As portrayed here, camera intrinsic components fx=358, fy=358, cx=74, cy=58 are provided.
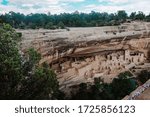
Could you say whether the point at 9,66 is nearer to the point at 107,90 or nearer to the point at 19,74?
the point at 19,74

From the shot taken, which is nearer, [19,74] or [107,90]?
[19,74]

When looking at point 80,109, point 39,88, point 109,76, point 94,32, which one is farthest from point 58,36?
point 80,109

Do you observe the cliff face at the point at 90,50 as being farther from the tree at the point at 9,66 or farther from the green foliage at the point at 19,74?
the tree at the point at 9,66

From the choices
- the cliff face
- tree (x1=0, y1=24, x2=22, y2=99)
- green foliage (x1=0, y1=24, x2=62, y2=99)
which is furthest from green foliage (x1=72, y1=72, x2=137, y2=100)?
tree (x1=0, y1=24, x2=22, y2=99)

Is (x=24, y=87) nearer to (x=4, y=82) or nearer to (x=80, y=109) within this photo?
(x=4, y=82)

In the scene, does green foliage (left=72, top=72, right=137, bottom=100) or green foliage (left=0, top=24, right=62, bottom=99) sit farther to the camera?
green foliage (left=72, top=72, right=137, bottom=100)

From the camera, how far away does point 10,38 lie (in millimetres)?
7625

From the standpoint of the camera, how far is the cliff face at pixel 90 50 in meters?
11.0

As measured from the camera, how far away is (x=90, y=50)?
1272cm

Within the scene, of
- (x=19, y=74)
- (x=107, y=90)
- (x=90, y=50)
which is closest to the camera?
(x=19, y=74)

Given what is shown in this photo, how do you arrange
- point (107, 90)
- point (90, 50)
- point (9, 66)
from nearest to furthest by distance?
point (9, 66) < point (107, 90) < point (90, 50)

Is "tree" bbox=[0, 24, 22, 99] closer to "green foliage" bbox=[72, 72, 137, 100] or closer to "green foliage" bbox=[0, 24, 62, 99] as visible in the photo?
"green foliage" bbox=[0, 24, 62, 99]

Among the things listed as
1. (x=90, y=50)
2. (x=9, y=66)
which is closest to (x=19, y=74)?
(x=9, y=66)

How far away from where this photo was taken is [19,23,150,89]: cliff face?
36.2 ft
